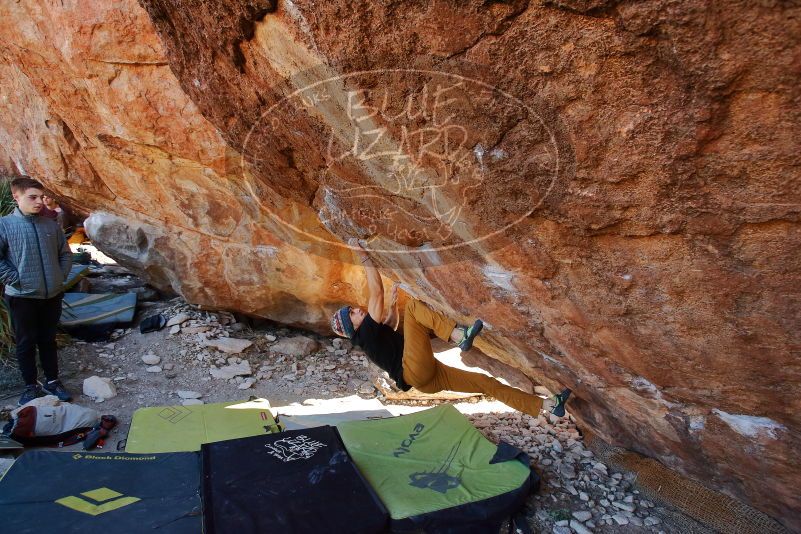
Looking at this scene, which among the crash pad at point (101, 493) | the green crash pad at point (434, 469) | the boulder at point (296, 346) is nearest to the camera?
the crash pad at point (101, 493)

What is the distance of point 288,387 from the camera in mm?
4656

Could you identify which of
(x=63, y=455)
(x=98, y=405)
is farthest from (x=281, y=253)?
(x=63, y=455)

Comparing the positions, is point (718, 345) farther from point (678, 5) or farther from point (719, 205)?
point (678, 5)

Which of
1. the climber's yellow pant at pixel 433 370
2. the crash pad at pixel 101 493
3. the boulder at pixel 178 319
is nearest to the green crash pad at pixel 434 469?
the climber's yellow pant at pixel 433 370

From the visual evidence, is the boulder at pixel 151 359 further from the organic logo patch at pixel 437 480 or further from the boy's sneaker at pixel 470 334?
the boy's sneaker at pixel 470 334

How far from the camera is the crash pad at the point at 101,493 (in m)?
2.22

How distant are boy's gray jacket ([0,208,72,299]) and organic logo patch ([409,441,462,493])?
270 cm

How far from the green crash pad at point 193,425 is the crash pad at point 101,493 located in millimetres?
404

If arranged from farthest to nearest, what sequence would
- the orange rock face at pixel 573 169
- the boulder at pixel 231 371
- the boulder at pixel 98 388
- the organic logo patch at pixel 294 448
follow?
the boulder at pixel 231 371 → the boulder at pixel 98 388 → the organic logo patch at pixel 294 448 → the orange rock face at pixel 573 169

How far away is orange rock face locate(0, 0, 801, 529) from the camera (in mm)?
1231

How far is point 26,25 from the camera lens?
379 cm

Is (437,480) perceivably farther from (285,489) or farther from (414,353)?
(285,489)

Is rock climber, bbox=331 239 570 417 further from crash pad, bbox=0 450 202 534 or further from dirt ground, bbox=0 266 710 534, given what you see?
crash pad, bbox=0 450 202 534

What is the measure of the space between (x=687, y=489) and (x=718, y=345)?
1476 mm
